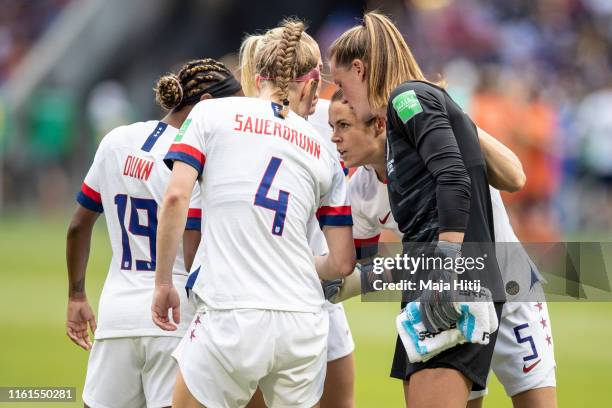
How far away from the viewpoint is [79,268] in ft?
17.2

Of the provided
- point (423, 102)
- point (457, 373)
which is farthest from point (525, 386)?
point (423, 102)

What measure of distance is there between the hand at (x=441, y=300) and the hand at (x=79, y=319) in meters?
1.87

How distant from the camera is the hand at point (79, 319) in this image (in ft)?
17.3

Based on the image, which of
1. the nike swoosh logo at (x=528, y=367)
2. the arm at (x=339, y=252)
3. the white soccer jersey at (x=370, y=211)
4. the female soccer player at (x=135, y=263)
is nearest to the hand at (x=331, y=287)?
the white soccer jersey at (x=370, y=211)

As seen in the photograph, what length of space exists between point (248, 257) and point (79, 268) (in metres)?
1.31

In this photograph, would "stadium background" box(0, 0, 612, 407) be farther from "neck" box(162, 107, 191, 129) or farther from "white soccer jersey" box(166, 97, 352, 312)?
"white soccer jersey" box(166, 97, 352, 312)

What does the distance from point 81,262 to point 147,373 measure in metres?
0.70

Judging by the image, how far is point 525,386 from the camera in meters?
5.10

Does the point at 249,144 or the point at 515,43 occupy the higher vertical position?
the point at 515,43

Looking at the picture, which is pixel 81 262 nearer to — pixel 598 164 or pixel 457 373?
pixel 457 373

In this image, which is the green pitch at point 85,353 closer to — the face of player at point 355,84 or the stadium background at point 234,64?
the stadium background at point 234,64

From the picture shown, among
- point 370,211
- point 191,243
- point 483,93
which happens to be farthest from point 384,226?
point 483,93

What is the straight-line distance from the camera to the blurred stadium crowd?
1688 centimetres

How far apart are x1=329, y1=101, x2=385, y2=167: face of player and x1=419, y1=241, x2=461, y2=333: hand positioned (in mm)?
990
